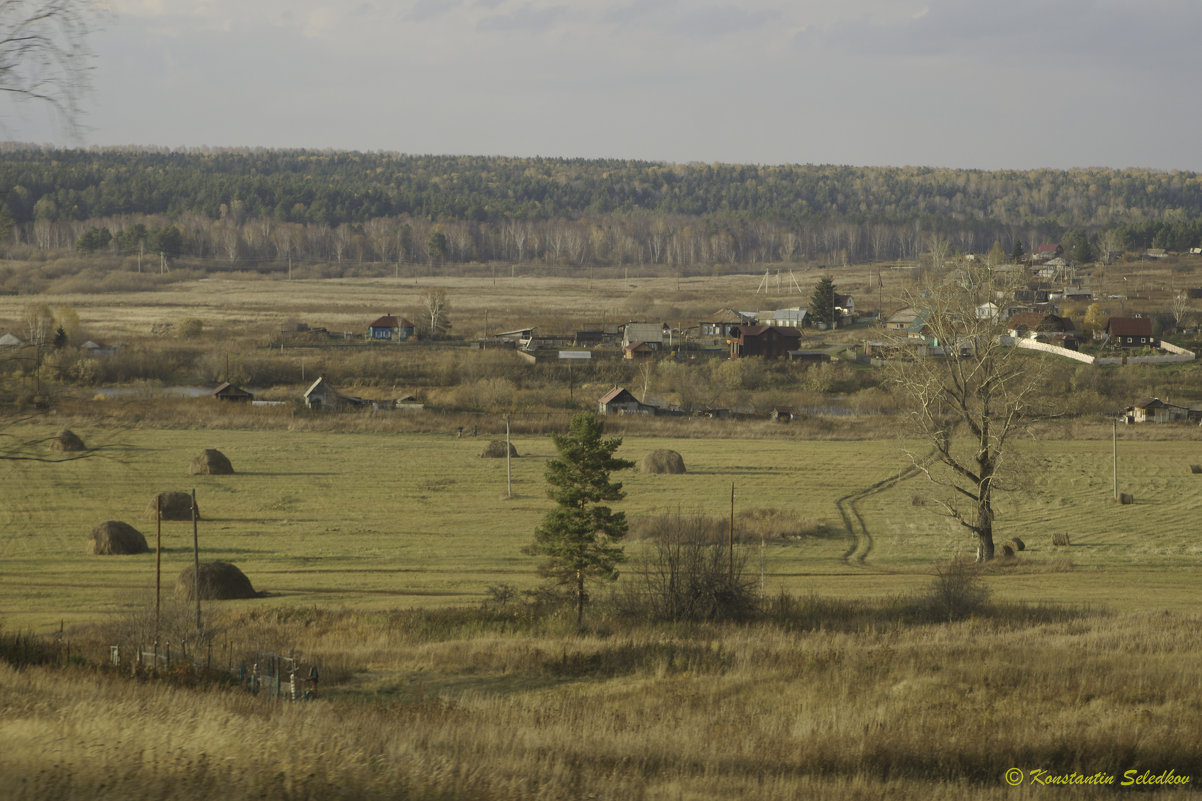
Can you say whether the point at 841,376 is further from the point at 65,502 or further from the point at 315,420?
the point at 65,502

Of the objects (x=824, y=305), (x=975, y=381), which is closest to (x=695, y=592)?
(x=975, y=381)

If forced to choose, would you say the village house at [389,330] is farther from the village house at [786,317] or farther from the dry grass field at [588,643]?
the dry grass field at [588,643]

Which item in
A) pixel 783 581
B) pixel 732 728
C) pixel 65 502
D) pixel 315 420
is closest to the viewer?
pixel 732 728

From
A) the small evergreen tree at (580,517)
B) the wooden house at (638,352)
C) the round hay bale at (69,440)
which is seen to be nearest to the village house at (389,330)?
the wooden house at (638,352)

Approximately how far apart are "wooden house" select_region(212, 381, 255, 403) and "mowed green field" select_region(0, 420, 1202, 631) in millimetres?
11632

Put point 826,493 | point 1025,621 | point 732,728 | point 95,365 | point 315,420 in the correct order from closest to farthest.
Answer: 1. point 732,728
2. point 1025,621
3. point 826,493
4. point 315,420
5. point 95,365

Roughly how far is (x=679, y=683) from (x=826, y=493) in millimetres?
28138

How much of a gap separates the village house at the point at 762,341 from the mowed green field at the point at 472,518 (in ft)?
99.1

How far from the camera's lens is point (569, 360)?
82.1 metres

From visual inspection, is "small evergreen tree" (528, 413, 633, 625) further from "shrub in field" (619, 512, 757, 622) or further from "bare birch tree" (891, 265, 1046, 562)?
"bare birch tree" (891, 265, 1046, 562)

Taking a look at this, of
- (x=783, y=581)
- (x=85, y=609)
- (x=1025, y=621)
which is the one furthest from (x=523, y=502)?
(x=1025, y=621)

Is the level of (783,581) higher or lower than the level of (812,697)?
lower

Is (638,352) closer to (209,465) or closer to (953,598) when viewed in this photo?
(209,465)

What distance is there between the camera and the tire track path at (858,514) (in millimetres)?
31906
